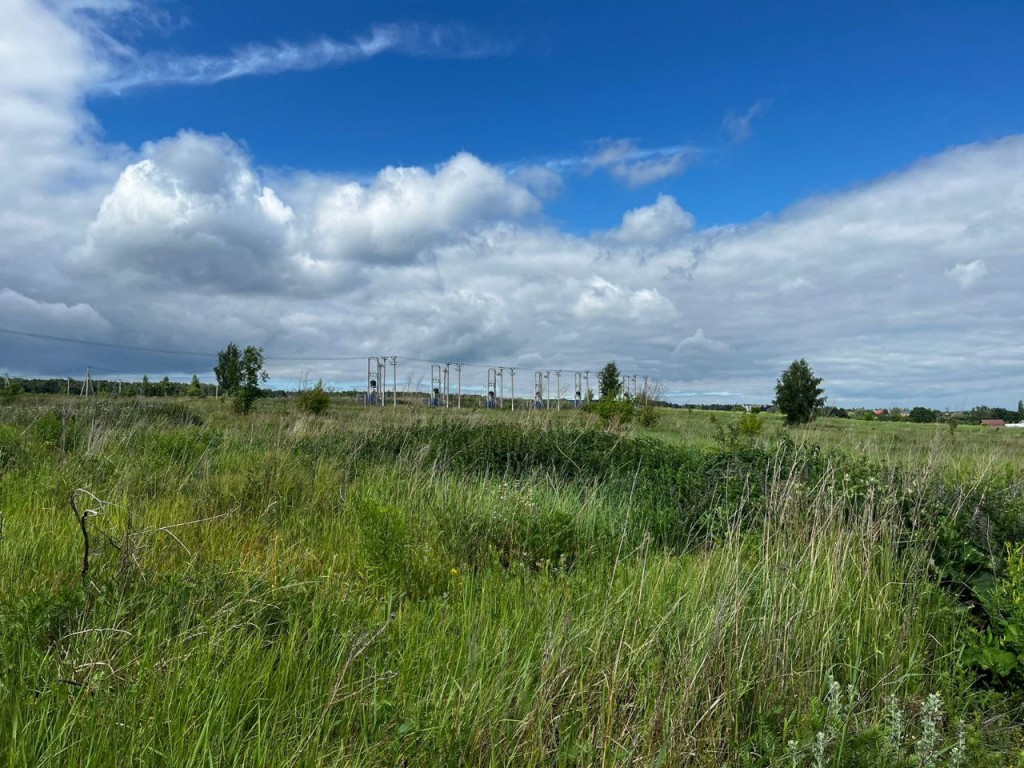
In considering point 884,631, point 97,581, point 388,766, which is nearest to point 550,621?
point 388,766

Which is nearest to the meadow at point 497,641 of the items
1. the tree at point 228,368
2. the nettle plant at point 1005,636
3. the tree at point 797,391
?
the nettle plant at point 1005,636

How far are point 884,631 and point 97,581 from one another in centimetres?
471

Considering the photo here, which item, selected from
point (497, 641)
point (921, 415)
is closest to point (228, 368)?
point (497, 641)

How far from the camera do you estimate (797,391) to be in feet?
118

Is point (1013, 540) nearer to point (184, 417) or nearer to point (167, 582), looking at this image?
point (167, 582)

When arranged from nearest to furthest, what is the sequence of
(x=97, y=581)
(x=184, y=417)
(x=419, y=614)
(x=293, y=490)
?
(x=419, y=614)
(x=97, y=581)
(x=293, y=490)
(x=184, y=417)

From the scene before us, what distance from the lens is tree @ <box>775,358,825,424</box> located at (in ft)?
118

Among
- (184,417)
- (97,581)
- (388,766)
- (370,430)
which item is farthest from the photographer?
(184,417)

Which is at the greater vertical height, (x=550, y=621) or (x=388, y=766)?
(x=550, y=621)

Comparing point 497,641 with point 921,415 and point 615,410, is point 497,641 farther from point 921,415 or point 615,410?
point 921,415

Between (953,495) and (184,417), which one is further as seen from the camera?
(184,417)

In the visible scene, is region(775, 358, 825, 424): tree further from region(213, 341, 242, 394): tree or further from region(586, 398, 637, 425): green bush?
region(213, 341, 242, 394): tree

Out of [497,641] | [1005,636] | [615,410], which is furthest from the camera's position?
[615,410]

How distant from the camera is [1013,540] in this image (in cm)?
584
